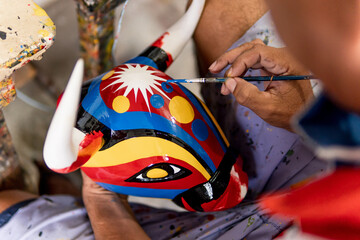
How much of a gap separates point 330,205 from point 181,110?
345mm

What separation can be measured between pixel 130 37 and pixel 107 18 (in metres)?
0.33

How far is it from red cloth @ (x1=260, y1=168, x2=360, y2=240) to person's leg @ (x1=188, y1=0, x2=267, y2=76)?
1.71 ft

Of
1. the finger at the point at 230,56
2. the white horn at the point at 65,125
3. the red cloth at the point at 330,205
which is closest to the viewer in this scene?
the red cloth at the point at 330,205

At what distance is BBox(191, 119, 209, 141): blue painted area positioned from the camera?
2.16ft

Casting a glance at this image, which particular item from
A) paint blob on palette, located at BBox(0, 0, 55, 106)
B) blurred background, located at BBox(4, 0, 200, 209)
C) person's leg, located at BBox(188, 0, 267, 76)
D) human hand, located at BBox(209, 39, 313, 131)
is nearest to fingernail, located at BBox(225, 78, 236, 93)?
human hand, located at BBox(209, 39, 313, 131)

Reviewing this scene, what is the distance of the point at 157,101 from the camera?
0.64m

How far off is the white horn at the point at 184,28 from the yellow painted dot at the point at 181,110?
18 centimetres

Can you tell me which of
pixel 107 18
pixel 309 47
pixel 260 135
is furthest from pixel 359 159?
pixel 107 18

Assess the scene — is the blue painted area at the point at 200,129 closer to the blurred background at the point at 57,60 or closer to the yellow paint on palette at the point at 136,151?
the yellow paint on palette at the point at 136,151

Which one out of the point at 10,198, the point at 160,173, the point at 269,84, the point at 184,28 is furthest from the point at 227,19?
the point at 10,198

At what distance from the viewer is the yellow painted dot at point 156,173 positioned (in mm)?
648

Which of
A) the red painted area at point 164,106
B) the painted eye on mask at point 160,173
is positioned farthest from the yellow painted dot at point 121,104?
the painted eye on mask at point 160,173

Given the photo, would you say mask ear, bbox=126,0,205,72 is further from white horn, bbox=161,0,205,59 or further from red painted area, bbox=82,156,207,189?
red painted area, bbox=82,156,207,189

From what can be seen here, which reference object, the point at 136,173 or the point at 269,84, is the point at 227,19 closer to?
the point at 269,84
